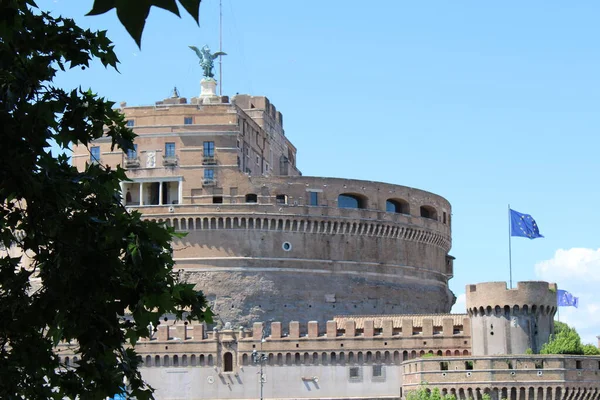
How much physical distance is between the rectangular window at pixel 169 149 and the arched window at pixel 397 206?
13.4 meters

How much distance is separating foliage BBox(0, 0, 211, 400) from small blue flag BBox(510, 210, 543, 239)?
53337mm

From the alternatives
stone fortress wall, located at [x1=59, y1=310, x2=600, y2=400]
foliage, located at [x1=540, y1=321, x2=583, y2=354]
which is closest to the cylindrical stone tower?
foliage, located at [x1=540, y1=321, x2=583, y2=354]

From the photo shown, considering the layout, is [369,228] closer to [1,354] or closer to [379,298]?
[379,298]

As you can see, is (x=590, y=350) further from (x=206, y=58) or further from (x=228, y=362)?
(x=206, y=58)

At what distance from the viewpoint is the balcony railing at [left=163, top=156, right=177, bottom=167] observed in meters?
71.2

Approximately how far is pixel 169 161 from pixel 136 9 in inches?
2540

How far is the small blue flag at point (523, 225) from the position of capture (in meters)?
66.3

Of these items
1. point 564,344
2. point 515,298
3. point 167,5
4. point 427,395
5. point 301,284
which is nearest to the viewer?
point 167,5

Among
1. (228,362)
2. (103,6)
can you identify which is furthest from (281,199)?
Answer: (103,6)

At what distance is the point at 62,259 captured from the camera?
43.1ft

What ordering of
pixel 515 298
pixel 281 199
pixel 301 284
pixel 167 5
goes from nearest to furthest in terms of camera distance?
pixel 167 5, pixel 515 298, pixel 301 284, pixel 281 199

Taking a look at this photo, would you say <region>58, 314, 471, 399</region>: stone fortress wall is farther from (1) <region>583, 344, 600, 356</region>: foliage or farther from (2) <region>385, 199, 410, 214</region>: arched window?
(2) <region>385, 199, 410, 214</region>: arched window

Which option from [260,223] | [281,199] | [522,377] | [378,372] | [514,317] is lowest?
[522,377]

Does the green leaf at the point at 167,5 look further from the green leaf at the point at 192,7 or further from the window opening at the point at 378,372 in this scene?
the window opening at the point at 378,372
